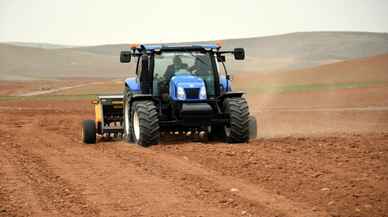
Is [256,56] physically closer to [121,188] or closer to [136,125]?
[136,125]

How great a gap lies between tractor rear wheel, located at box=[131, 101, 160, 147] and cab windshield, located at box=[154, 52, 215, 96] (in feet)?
3.13

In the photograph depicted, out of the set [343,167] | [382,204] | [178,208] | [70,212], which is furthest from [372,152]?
[70,212]

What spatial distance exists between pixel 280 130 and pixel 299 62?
81578 mm

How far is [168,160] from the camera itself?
1241 cm

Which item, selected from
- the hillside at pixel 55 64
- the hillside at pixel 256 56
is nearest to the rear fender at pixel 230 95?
the hillside at pixel 256 56

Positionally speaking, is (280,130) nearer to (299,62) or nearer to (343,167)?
(343,167)

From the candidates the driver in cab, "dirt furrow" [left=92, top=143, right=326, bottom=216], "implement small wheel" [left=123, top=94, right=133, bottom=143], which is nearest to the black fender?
the driver in cab

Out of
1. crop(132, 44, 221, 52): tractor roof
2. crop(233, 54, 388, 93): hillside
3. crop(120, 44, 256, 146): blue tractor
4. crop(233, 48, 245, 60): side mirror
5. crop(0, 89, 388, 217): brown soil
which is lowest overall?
crop(233, 54, 388, 93): hillside

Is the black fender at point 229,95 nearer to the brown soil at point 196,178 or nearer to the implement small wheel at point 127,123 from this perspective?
the brown soil at point 196,178

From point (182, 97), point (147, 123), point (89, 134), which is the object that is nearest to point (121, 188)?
point (147, 123)

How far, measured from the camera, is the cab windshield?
15.8 meters

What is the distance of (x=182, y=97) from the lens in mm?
15062

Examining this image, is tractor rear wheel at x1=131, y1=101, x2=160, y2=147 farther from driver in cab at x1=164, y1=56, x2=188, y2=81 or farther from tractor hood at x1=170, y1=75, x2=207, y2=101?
driver in cab at x1=164, y1=56, x2=188, y2=81

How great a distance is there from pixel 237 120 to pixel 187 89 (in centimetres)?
111
